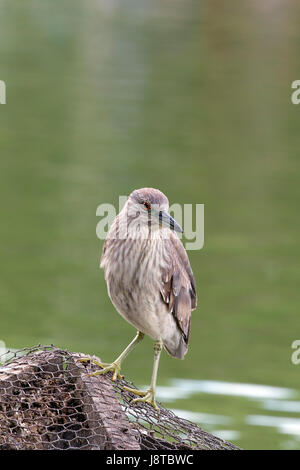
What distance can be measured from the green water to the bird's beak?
282 cm

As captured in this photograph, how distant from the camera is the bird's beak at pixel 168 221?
214 inches

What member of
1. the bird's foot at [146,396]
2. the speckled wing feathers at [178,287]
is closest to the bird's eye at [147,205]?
the speckled wing feathers at [178,287]

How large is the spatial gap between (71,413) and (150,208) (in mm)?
1174

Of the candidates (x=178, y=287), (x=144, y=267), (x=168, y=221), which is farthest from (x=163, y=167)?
(x=168, y=221)

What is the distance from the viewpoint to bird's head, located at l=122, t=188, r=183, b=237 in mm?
5566

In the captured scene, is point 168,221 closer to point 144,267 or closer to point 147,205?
point 147,205

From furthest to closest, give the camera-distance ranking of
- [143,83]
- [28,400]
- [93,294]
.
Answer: [143,83], [93,294], [28,400]

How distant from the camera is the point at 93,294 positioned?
1012 cm

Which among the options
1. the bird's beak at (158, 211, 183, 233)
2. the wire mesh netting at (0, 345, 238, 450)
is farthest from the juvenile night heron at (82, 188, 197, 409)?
the wire mesh netting at (0, 345, 238, 450)

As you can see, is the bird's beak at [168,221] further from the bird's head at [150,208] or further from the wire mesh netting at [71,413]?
the wire mesh netting at [71,413]

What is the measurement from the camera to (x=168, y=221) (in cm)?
550
